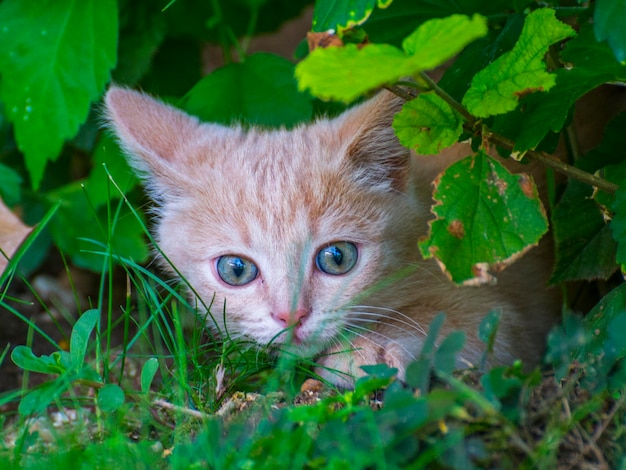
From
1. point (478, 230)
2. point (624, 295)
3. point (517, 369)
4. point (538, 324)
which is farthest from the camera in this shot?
point (538, 324)

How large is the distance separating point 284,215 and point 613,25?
36.3 inches

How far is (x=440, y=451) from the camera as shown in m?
1.24

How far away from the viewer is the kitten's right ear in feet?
7.07

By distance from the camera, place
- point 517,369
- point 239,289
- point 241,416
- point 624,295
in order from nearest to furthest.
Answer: point 517,369
point 241,416
point 624,295
point 239,289

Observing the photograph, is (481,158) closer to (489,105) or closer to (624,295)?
(489,105)

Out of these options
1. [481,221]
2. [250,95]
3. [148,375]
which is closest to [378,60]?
[481,221]

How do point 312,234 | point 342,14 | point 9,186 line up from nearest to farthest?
point 342,14 → point 312,234 → point 9,186

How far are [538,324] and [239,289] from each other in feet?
3.24

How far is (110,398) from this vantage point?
64.4 inches

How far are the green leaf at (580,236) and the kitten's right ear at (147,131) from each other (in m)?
1.12

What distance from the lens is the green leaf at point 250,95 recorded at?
253 cm

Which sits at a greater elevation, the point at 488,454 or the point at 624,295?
the point at 624,295

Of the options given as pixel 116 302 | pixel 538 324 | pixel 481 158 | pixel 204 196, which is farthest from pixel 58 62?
pixel 538 324

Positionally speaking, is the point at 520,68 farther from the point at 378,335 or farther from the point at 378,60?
the point at 378,335
